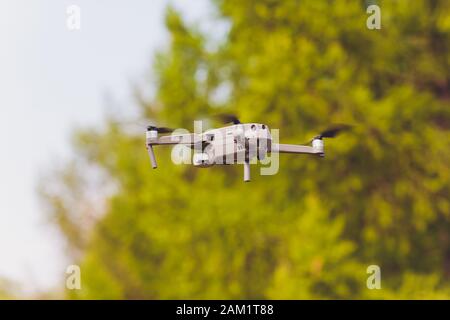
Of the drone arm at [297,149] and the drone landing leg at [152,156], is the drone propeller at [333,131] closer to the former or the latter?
the drone arm at [297,149]

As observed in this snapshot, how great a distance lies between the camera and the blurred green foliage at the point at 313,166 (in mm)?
24266

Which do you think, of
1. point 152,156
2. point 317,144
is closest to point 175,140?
point 152,156

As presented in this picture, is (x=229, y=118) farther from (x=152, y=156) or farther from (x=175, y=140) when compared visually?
(x=152, y=156)

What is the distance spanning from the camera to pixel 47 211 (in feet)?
122

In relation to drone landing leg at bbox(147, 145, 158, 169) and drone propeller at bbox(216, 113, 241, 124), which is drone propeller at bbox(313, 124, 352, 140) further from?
drone landing leg at bbox(147, 145, 158, 169)

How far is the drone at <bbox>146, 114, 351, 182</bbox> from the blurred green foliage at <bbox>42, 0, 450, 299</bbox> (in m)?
18.6

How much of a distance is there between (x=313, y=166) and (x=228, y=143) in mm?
21327

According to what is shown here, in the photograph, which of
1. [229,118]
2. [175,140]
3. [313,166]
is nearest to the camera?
A: [175,140]

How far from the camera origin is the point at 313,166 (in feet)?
83.4

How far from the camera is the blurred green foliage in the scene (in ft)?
79.6

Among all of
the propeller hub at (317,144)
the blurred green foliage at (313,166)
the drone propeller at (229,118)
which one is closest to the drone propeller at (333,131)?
the propeller hub at (317,144)

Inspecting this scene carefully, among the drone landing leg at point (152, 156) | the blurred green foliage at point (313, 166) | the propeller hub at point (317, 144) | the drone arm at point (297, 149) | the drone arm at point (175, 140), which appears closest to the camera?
the drone landing leg at point (152, 156)

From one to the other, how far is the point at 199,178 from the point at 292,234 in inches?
175

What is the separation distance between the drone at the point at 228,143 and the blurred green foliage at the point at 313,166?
18.6 m
